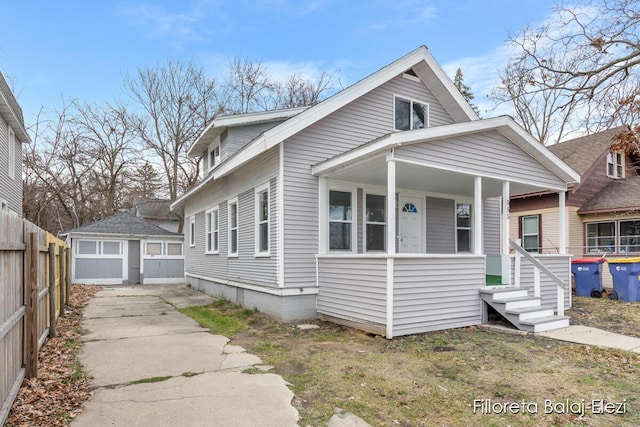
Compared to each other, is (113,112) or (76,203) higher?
(113,112)

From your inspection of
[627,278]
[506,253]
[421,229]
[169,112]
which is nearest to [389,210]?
[506,253]

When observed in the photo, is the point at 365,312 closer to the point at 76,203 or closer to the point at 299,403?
the point at 299,403

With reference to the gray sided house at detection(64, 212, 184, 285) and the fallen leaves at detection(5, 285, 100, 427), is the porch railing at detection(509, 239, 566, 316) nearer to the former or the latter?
the fallen leaves at detection(5, 285, 100, 427)

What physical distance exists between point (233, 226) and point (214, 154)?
13.1ft

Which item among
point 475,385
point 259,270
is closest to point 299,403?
point 475,385

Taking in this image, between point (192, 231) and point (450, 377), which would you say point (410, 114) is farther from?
point (192, 231)

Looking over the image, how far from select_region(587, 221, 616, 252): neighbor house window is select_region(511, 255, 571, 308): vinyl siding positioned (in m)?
7.10

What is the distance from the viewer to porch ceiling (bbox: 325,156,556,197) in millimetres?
7750

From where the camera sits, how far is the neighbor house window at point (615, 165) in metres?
16.8

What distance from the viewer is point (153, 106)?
969 inches

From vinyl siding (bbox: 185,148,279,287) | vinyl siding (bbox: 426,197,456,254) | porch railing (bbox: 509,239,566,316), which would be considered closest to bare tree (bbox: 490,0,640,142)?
vinyl siding (bbox: 426,197,456,254)

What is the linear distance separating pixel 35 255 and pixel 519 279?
859 centimetres

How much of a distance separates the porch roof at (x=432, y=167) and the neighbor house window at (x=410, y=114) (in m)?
1.69

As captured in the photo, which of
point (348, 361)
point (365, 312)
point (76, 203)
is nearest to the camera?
point (348, 361)
